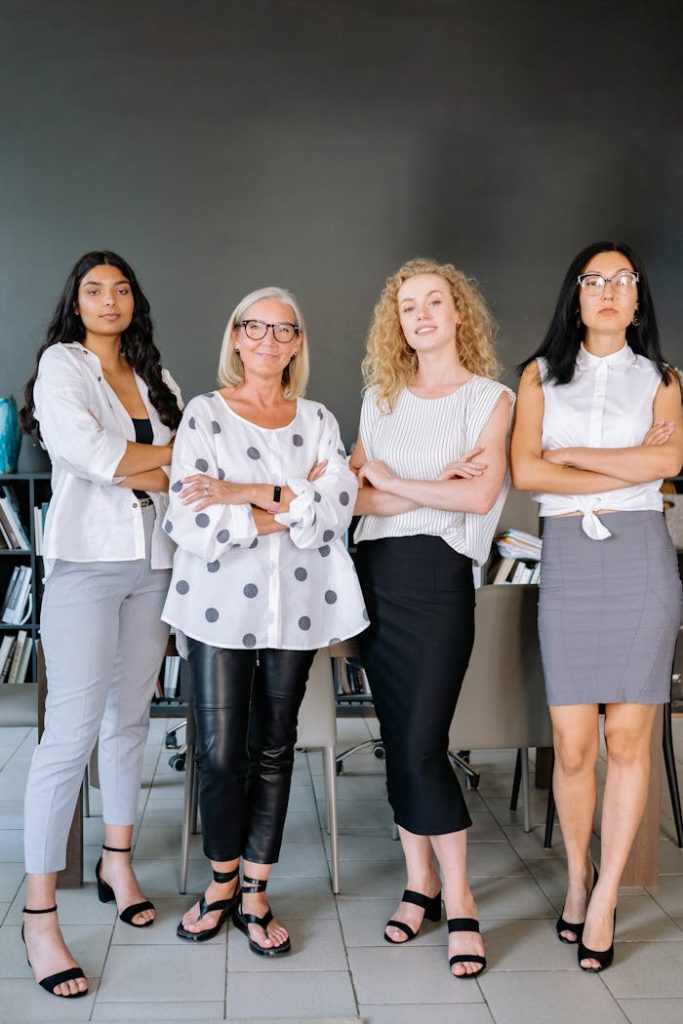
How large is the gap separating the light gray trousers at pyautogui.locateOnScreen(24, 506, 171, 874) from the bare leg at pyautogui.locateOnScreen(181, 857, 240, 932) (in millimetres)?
398

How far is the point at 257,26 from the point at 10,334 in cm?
212

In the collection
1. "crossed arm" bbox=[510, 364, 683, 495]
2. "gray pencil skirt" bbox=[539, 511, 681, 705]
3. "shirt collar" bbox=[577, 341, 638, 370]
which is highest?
"shirt collar" bbox=[577, 341, 638, 370]

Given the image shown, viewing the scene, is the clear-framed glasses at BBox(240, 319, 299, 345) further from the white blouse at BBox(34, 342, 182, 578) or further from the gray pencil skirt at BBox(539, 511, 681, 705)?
the gray pencil skirt at BBox(539, 511, 681, 705)

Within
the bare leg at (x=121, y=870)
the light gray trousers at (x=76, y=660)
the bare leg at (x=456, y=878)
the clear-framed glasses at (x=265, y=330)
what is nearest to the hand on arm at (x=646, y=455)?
the clear-framed glasses at (x=265, y=330)

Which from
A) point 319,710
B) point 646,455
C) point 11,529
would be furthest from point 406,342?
point 11,529

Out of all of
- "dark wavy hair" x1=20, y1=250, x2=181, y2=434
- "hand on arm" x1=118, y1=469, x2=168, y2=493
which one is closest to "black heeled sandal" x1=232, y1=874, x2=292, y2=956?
"hand on arm" x1=118, y1=469, x2=168, y2=493

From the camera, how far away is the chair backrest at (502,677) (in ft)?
9.93

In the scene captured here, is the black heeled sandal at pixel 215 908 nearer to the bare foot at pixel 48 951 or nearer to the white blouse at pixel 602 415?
the bare foot at pixel 48 951

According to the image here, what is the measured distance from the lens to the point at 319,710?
3.00 m

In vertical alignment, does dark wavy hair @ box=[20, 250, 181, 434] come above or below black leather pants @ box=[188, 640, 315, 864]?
above

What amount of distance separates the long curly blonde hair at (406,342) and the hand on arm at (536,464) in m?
0.11

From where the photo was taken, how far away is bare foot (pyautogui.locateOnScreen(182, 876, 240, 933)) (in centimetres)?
260

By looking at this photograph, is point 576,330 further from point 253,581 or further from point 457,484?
point 253,581

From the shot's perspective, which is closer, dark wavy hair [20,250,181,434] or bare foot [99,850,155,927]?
dark wavy hair [20,250,181,434]
